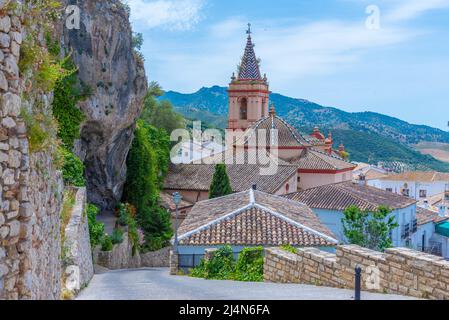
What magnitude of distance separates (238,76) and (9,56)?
44.0m

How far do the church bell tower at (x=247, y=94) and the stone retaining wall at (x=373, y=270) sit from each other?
35973 mm

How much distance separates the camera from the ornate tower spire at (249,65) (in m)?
48.0

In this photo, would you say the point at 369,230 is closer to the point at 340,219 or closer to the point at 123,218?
the point at 340,219

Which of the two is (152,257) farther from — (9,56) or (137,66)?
(9,56)

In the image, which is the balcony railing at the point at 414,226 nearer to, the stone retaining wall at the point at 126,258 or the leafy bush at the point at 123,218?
the stone retaining wall at the point at 126,258

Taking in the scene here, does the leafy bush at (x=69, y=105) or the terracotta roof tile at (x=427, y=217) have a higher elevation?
the leafy bush at (x=69, y=105)

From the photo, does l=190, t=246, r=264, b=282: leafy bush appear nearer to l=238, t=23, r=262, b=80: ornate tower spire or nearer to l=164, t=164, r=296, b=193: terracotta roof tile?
l=164, t=164, r=296, b=193: terracotta roof tile

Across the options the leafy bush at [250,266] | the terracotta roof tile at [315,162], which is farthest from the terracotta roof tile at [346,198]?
the leafy bush at [250,266]

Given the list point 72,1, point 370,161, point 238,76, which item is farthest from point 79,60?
point 370,161

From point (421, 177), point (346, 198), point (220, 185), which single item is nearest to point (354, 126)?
point (421, 177)

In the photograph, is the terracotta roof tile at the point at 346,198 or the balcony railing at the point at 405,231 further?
the balcony railing at the point at 405,231

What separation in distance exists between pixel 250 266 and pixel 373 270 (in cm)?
427

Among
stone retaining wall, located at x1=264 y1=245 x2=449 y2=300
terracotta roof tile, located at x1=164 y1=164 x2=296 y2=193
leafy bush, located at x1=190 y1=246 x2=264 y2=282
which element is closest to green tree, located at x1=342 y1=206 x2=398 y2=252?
leafy bush, located at x1=190 y1=246 x2=264 y2=282

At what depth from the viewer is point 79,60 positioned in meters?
22.3
